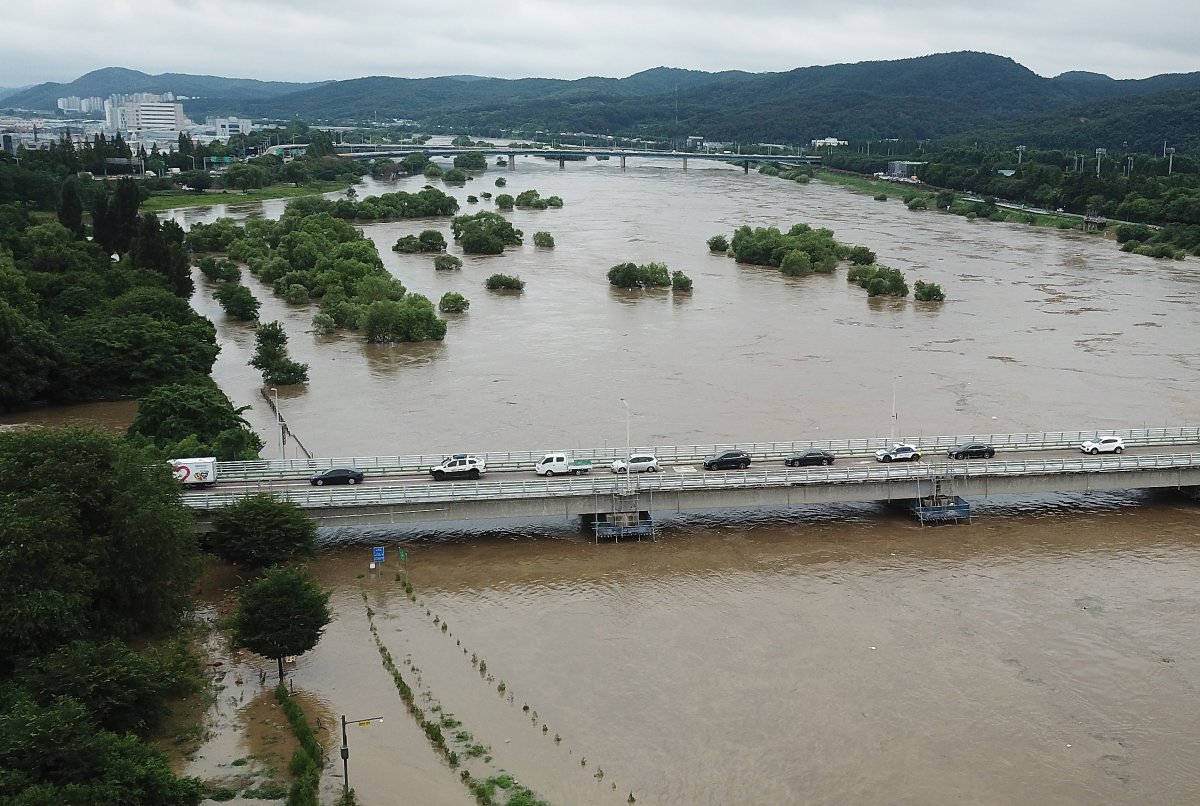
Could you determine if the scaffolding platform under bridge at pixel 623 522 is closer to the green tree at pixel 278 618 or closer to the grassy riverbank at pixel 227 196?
the green tree at pixel 278 618

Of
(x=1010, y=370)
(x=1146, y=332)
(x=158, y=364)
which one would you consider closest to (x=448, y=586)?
(x=158, y=364)

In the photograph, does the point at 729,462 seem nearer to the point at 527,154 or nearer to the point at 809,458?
the point at 809,458

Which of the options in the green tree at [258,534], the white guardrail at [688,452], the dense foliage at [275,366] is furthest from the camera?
the dense foliage at [275,366]

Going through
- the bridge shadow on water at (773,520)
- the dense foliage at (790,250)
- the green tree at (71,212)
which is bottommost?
the bridge shadow on water at (773,520)

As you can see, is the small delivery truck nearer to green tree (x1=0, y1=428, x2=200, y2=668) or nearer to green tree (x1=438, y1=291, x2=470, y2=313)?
green tree (x1=0, y1=428, x2=200, y2=668)

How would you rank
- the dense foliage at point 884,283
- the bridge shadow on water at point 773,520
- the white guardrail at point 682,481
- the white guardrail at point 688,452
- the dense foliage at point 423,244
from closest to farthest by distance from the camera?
the white guardrail at point 682,481 → the bridge shadow on water at point 773,520 → the white guardrail at point 688,452 → the dense foliage at point 884,283 → the dense foliage at point 423,244

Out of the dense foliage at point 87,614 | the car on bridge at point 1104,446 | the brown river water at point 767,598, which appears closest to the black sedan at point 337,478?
the brown river water at point 767,598
